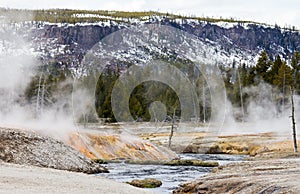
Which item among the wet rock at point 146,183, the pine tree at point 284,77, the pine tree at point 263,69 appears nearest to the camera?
the wet rock at point 146,183

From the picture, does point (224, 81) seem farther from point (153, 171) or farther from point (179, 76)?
point (153, 171)

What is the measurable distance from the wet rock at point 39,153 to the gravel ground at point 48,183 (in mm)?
5299

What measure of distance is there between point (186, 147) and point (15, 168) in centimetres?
4202

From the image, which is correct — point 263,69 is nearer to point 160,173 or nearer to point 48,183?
point 160,173

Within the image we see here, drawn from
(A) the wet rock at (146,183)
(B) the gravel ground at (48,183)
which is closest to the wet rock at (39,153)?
(A) the wet rock at (146,183)

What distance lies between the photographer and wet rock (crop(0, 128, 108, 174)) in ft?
109

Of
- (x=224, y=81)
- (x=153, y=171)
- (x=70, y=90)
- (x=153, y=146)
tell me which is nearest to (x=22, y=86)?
(x=70, y=90)

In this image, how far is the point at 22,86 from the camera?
104688 millimetres

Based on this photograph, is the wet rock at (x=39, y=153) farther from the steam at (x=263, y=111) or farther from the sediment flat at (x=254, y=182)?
the steam at (x=263, y=111)

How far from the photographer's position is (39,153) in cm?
3469

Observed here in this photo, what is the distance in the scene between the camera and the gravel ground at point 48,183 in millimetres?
21312

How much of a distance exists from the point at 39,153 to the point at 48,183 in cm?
1165

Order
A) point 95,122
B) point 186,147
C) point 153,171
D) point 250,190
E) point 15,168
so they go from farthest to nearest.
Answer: point 95,122
point 186,147
point 153,171
point 15,168
point 250,190

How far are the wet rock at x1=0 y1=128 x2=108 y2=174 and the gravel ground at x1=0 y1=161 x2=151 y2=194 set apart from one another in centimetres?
530
